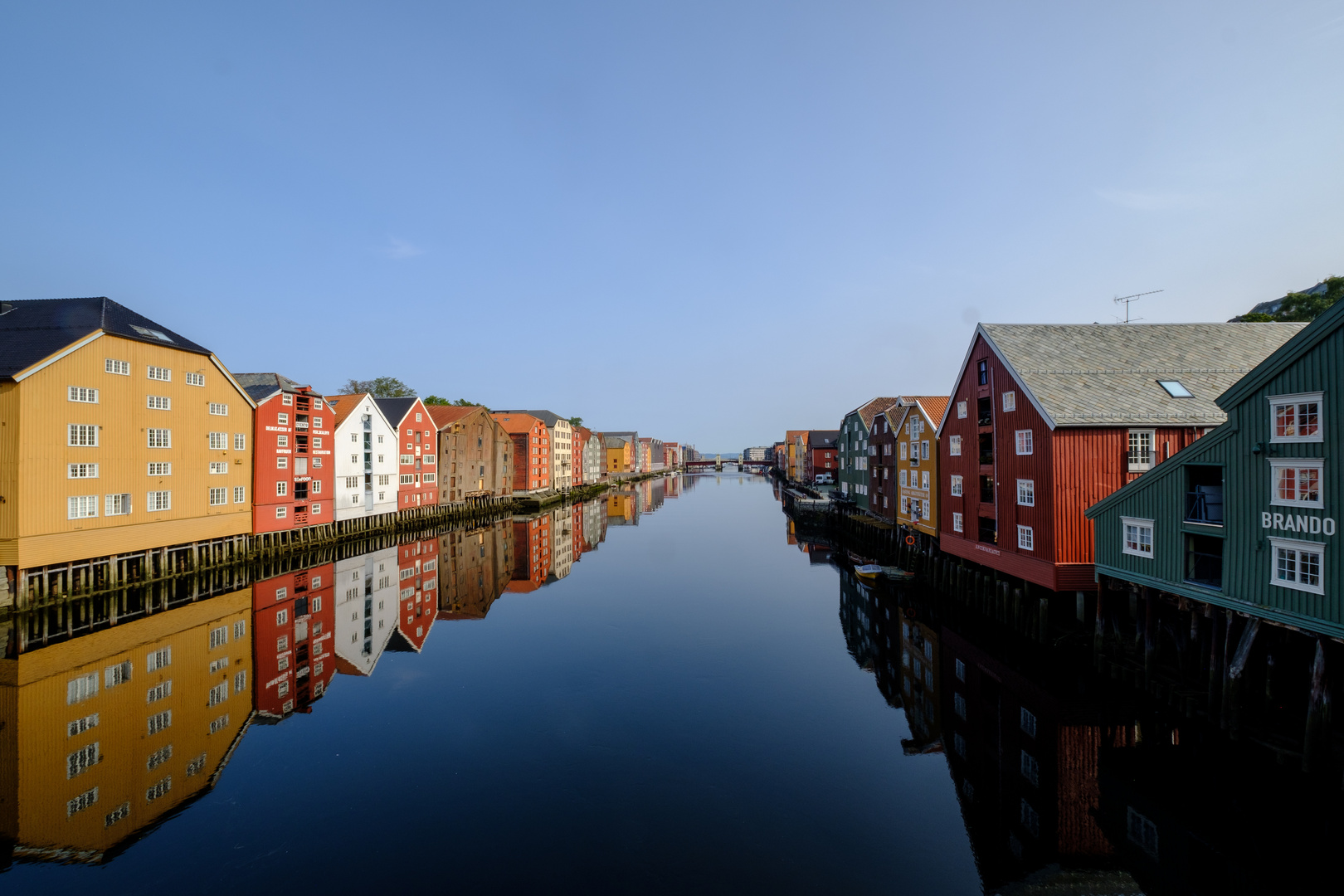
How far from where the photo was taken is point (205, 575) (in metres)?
32.3

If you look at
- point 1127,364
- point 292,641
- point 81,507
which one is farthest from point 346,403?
point 1127,364

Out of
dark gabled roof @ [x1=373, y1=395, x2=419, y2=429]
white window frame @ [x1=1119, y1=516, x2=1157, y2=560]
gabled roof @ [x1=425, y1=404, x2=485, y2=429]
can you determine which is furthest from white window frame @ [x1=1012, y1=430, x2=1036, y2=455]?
gabled roof @ [x1=425, y1=404, x2=485, y2=429]

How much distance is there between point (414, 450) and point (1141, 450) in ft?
187

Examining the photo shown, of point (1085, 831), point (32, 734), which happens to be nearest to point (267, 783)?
point (32, 734)

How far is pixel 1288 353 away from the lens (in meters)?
13.4

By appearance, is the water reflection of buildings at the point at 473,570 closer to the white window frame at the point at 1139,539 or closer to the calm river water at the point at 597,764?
the calm river water at the point at 597,764

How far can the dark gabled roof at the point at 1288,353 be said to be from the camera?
12438 mm

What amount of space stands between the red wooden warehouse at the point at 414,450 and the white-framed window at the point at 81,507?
28011mm

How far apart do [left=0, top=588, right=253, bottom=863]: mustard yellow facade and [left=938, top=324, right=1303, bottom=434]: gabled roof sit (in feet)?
91.0

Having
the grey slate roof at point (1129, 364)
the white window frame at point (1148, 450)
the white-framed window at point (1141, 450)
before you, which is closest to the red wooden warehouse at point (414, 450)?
the grey slate roof at point (1129, 364)

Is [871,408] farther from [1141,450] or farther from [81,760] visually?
[81,760]

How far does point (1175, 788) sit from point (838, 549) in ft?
124

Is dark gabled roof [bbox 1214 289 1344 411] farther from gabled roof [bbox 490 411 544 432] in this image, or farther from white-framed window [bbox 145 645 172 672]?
gabled roof [bbox 490 411 544 432]

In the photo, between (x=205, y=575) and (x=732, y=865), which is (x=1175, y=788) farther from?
(x=205, y=575)
